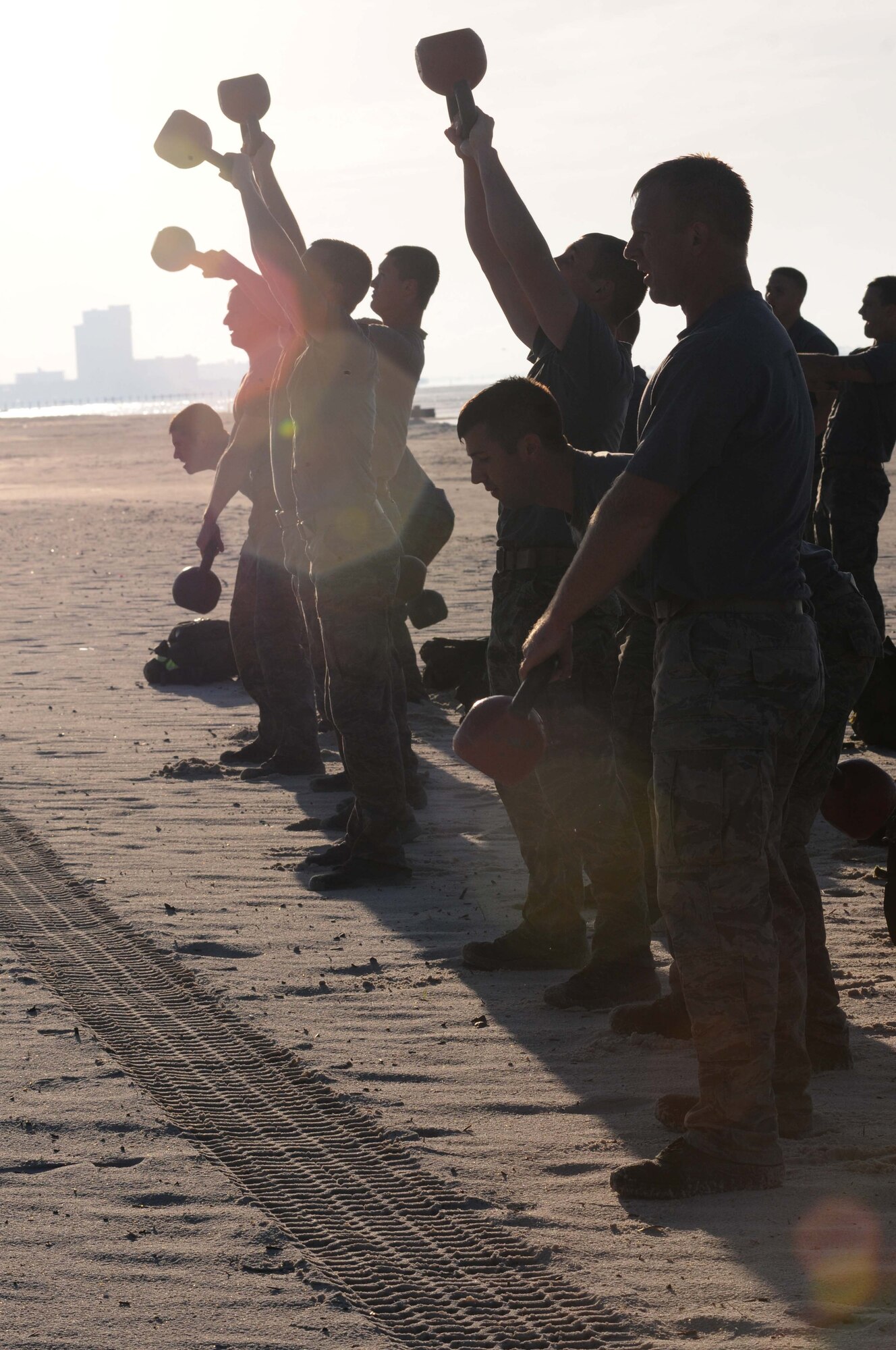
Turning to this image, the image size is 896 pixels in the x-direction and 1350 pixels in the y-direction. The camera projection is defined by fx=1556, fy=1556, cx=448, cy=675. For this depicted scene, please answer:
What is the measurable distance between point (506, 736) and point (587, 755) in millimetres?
962

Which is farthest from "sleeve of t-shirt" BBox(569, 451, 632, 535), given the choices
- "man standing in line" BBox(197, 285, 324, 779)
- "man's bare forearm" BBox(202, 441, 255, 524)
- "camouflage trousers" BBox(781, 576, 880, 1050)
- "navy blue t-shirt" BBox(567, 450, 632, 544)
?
"man's bare forearm" BBox(202, 441, 255, 524)

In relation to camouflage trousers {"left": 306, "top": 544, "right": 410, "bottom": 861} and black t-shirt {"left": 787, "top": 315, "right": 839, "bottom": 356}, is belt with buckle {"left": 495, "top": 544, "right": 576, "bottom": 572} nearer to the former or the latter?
camouflage trousers {"left": 306, "top": 544, "right": 410, "bottom": 861}

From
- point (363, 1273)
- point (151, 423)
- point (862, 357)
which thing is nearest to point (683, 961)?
point (363, 1273)

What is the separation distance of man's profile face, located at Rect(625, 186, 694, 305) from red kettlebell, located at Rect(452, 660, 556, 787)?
839 millimetres

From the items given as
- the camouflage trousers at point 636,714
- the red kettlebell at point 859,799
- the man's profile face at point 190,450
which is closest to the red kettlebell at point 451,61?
the camouflage trousers at point 636,714

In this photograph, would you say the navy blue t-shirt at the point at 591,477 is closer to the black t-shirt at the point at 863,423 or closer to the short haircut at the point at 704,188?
the short haircut at the point at 704,188

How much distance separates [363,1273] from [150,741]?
5.70m

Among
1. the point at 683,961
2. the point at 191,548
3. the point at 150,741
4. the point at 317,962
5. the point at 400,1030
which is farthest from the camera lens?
the point at 191,548

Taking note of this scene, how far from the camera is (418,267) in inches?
261

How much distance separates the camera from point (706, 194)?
3.17 m

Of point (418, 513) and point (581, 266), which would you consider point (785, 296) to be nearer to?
point (418, 513)

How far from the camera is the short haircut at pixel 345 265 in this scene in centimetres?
556

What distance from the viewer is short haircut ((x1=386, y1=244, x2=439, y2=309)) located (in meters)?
6.59

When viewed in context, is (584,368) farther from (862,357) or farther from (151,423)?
(151,423)
